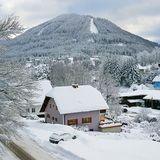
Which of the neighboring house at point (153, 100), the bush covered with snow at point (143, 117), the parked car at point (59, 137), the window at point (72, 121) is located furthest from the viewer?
the neighboring house at point (153, 100)

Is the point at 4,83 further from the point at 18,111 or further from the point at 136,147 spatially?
the point at 136,147

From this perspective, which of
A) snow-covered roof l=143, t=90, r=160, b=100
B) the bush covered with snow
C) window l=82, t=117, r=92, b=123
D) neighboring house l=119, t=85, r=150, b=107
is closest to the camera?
window l=82, t=117, r=92, b=123

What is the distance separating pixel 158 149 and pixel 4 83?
46.9 feet

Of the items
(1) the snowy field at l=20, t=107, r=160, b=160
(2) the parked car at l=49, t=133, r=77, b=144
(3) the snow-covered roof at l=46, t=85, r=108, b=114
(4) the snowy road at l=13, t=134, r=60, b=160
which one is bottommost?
(4) the snowy road at l=13, t=134, r=60, b=160

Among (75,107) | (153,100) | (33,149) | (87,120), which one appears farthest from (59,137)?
(153,100)

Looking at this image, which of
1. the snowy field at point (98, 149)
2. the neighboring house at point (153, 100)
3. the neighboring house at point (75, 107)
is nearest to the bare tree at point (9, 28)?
the snowy field at point (98, 149)

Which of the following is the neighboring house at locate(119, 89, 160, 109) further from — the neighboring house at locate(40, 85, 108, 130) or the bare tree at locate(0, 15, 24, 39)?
the bare tree at locate(0, 15, 24, 39)

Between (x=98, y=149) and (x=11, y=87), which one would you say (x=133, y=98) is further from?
(x=11, y=87)

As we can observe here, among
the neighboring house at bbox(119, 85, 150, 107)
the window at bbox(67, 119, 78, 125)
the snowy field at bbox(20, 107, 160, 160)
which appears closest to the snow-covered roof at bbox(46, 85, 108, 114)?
the window at bbox(67, 119, 78, 125)

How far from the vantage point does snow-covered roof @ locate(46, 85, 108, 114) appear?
49.9m

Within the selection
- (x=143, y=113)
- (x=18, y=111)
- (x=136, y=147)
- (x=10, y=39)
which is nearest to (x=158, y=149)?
(x=136, y=147)

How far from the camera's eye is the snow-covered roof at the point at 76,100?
4991cm

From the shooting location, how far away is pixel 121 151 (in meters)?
27.3

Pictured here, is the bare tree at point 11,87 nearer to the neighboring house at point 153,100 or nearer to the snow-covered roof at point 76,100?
the snow-covered roof at point 76,100
